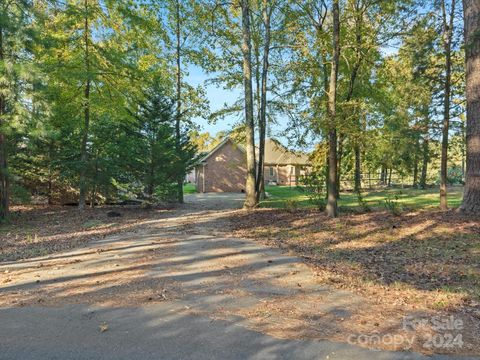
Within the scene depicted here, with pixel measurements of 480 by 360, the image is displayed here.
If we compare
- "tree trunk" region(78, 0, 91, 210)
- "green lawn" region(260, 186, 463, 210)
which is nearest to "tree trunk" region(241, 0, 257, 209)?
"green lawn" region(260, 186, 463, 210)

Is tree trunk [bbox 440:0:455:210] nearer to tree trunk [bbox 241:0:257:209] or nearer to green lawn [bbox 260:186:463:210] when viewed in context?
green lawn [bbox 260:186:463:210]

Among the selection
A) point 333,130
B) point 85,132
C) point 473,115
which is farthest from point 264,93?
point 473,115

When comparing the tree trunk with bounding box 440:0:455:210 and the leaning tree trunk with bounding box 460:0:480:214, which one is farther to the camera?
the tree trunk with bounding box 440:0:455:210

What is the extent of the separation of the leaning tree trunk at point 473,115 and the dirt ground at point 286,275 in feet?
2.85

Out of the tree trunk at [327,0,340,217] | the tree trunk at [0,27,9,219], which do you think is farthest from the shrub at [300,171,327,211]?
the tree trunk at [0,27,9,219]

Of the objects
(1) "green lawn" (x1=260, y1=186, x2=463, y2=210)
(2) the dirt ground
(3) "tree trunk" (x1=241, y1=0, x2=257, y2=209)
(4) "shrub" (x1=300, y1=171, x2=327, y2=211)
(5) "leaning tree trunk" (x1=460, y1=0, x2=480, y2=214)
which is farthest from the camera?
(3) "tree trunk" (x1=241, y1=0, x2=257, y2=209)

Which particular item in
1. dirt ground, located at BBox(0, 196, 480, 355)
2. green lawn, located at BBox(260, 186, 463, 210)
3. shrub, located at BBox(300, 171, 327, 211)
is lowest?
dirt ground, located at BBox(0, 196, 480, 355)

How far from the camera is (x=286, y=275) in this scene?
5848mm

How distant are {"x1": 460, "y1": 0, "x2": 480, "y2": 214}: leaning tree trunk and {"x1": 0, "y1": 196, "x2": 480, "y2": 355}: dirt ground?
868 mm

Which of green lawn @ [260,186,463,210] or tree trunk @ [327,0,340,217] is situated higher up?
tree trunk @ [327,0,340,217]

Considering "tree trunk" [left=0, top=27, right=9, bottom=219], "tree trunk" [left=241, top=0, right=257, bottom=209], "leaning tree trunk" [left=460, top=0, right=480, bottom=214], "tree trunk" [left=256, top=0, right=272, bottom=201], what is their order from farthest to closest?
"tree trunk" [left=256, top=0, right=272, bottom=201]
"tree trunk" [left=241, top=0, right=257, bottom=209]
"tree trunk" [left=0, top=27, right=9, bottom=219]
"leaning tree trunk" [left=460, top=0, right=480, bottom=214]

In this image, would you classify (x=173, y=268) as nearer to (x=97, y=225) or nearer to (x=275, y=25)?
(x=97, y=225)

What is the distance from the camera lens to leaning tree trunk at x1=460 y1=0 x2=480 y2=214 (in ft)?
31.9

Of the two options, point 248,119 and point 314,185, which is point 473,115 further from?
point 248,119
